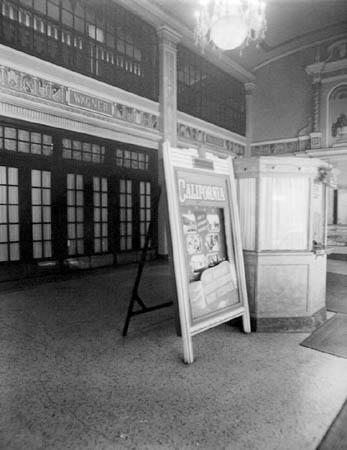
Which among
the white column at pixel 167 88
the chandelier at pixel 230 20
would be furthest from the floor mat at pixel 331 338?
the white column at pixel 167 88

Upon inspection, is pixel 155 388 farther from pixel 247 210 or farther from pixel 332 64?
pixel 332 64

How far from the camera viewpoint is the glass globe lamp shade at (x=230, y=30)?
428 cm

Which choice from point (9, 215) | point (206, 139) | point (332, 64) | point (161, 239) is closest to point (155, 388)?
point (9, 215)

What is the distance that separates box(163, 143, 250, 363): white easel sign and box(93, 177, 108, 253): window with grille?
4.34 m

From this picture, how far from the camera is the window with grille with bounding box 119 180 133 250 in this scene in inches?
302

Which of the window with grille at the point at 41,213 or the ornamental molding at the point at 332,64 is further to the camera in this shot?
the ornamental molding at the point at 332,64

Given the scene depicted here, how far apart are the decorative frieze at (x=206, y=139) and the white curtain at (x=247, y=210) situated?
5419 millimetres

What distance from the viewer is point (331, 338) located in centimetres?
336

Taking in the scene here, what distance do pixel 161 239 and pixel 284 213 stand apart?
16.6 ft

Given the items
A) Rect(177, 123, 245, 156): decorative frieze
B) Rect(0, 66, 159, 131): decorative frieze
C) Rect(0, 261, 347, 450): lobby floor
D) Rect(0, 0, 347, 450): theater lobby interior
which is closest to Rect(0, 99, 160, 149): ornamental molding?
Rect(0, 0, 347, 450): theater lobby interior

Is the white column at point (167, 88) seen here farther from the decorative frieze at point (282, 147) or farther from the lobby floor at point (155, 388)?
the lobby floor at point (155, 388)

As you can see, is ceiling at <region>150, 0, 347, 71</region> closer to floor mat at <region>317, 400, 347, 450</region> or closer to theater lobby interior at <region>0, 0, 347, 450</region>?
theater lobby interior at <region>0, 0, 347, 450</region>

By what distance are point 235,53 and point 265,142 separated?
2.94 meters

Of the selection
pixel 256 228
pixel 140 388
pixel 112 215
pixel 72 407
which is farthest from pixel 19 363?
pixel 112 215
